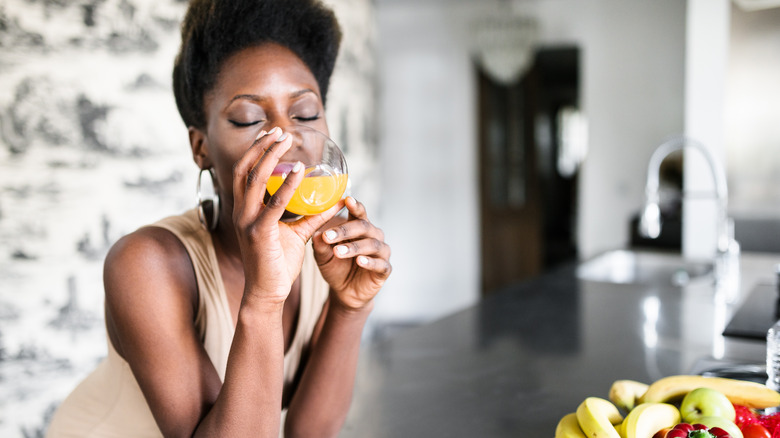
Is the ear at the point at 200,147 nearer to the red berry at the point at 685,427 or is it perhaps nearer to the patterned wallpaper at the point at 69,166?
the red berry at the point at 685,427

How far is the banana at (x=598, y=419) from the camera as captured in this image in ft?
2.75

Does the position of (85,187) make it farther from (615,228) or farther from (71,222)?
(615,228)

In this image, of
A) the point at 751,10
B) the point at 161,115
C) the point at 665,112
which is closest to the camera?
the point at 161,115

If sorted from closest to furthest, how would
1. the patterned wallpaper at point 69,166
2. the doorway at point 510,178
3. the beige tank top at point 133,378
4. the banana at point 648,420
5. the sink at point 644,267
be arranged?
the banana at point 648,420, the beige tank top at point 133,378, the patterned wallpaper at point 69,166, the sink at point 644,267, the doorway at point 510,178

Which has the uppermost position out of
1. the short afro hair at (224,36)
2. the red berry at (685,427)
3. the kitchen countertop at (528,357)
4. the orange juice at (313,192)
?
the short afro hair at (224,36)

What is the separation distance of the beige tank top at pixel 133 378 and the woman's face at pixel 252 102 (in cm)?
12

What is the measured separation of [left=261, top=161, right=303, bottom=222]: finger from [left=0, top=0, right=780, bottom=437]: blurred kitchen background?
1572 mm

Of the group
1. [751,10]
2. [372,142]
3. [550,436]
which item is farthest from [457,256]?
[550,436]

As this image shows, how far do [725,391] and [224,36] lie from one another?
1059mm

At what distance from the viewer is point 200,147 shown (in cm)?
108

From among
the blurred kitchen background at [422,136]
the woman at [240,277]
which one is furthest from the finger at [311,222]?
the blurred kitchen background at [422,136]

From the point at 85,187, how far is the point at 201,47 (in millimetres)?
1329

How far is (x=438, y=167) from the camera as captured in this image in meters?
5.67

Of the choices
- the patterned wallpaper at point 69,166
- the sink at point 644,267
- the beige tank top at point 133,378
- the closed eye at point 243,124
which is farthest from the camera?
the sink at point 644,267
